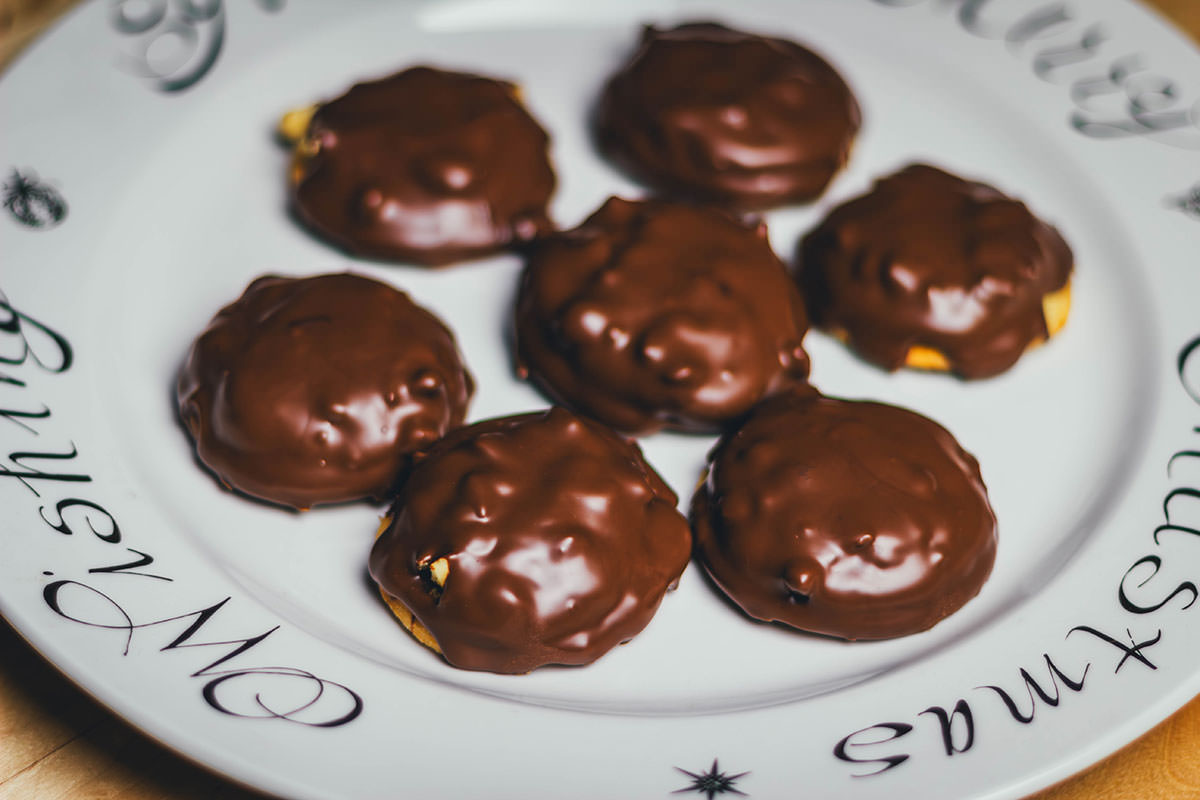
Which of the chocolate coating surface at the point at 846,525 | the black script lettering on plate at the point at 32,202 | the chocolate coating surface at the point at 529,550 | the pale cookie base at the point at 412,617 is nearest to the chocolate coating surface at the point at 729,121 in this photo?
the chocolate coating surface at the point at 846,525

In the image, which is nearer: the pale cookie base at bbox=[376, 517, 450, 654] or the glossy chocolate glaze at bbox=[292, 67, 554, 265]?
the pale cookie base at bbox=[376, 517, 450, 654]

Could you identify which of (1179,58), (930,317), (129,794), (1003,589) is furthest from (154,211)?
(1179,58)

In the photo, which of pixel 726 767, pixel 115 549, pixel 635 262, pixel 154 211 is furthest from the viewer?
pixel 154 211

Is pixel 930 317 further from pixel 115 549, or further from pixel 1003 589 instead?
pixel 115 549

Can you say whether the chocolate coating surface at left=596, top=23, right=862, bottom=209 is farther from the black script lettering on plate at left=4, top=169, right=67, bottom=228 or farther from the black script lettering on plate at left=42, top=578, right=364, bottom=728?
the black script lettering on plate at left=42, top=578, right=364, bottom=728

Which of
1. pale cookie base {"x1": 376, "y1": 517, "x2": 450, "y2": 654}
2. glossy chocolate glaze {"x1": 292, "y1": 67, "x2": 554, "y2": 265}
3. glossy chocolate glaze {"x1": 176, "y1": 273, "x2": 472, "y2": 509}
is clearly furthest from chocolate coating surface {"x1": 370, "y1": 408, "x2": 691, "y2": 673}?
glossy chocolate glaze {"x1": 292, "y1": 67, "x2": 554, "y2": 265}

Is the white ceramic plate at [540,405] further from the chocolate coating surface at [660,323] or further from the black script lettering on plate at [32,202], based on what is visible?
the chocolate coating surface at [660,323]
